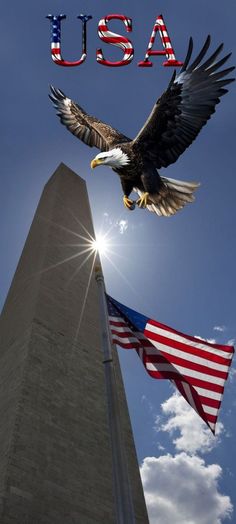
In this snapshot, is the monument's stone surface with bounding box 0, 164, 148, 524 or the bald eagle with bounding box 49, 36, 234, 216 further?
the monument's stone surface with bounding box 0, 164, 148, 524

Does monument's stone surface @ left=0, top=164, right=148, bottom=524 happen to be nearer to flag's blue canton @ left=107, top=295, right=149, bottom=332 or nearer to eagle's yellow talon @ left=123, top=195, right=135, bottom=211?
flag's blue canton @ left=107, top=295, right=149, bottom=332

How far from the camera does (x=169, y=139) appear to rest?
8.86 meters

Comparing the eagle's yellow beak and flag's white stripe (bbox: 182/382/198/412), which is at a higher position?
the eagle's yellow beak

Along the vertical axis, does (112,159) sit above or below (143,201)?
above

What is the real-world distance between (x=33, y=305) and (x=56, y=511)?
6.62 meters

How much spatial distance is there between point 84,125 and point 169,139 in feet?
12.9

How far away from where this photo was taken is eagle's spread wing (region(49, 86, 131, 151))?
10688mm

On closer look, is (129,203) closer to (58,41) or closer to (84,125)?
(84,125)

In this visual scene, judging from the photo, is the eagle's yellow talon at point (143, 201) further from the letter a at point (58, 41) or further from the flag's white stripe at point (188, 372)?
the letter a at point (58, 41)

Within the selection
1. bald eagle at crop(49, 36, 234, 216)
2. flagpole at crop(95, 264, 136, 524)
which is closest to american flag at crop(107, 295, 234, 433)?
flagpole at crop(95, 264, 136, 524)

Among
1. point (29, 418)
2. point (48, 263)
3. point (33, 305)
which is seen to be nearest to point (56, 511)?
point (29, 418)

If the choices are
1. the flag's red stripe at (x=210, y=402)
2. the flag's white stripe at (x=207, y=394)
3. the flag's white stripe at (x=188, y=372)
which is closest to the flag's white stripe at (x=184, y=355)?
the flag's white stripe at (x=188, y=372)

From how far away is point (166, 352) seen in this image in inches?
337

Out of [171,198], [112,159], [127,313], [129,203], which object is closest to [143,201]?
[129,203]
